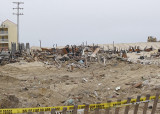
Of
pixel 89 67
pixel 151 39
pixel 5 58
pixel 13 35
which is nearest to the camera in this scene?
pixel 89 67

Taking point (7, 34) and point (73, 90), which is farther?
point (7, 34)

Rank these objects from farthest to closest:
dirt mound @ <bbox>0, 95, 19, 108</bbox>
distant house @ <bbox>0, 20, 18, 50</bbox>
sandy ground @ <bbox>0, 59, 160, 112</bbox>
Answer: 1. distant house @ <bbox>0, 20, 18, 50</bbox>
2. sandy ground @ <bbox>0, 59, 160, 112</bbox>
3. dirt mound @ <bbox>0, 95, 19, 108</bbox>

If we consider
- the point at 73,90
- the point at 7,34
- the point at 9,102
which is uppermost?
the point at 7,34

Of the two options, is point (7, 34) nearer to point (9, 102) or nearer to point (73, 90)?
point (73, 90)

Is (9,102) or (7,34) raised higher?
(7,34)

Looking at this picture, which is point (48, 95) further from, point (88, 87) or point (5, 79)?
point (5, 79)

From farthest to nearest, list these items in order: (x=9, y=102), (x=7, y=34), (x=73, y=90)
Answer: (x=7, y=34)
(x=73, y=90)
(x=9, y=102)

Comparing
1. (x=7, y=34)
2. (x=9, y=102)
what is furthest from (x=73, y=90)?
(x=7, y=34)

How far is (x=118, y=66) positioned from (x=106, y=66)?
41.2 inches

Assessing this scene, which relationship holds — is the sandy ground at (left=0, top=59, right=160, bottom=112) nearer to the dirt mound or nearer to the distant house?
the dirt mound

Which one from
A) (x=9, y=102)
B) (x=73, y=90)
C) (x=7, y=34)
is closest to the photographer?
(x=9, y=102)

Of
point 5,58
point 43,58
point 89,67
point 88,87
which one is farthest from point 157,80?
point 5,58

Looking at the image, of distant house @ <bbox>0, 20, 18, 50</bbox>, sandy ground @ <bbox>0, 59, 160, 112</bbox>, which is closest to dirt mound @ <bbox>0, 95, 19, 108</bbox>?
sandy ground @ <bbox>0, 59, 160, 112</bbox>

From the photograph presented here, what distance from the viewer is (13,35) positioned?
5672cm
